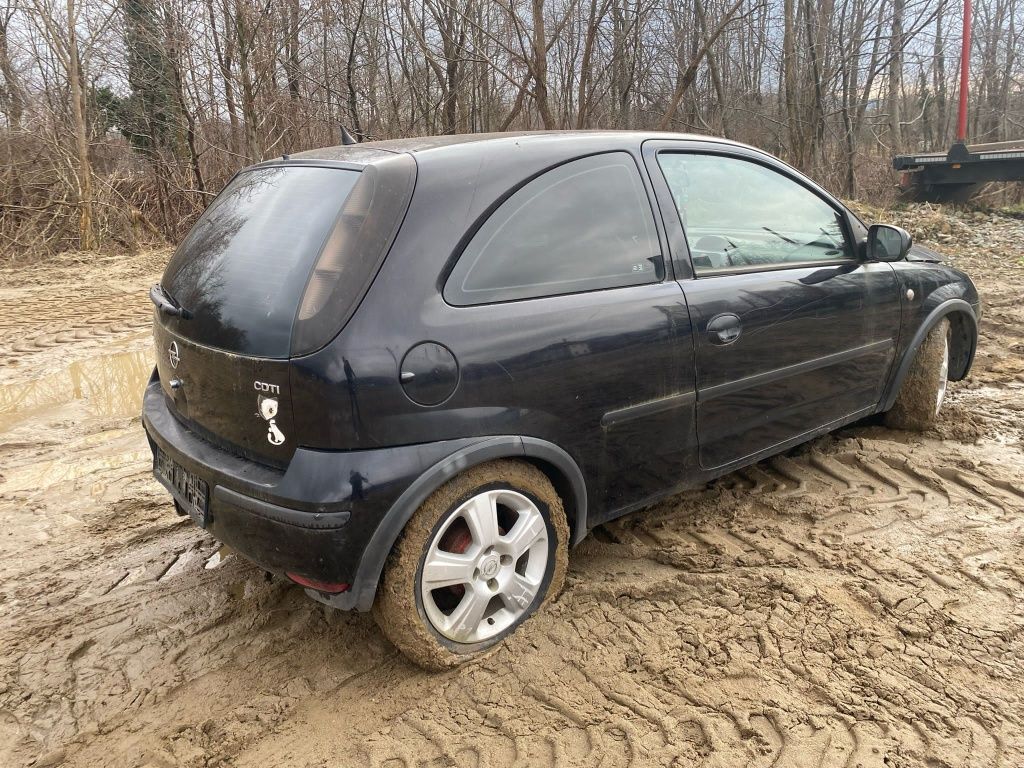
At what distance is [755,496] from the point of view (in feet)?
11.8

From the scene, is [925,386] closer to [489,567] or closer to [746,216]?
[746,216]

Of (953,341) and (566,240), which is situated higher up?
(566,240)

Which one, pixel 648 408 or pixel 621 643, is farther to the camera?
pixel 648 408

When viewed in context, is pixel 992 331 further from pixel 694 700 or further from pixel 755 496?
pixel 694 700

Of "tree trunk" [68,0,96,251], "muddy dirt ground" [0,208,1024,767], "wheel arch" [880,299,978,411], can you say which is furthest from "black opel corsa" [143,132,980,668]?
"tree trunk" [68,0,96,251]

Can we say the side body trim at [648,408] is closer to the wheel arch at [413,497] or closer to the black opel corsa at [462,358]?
the black opel corsa at [462,358]

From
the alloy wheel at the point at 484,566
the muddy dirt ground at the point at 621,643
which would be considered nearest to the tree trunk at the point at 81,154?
the muddy dirt ground at the point at 621,643

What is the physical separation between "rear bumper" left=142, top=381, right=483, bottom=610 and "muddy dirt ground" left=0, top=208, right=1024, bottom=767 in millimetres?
456

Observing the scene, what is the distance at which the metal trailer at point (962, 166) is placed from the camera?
41.5 feet

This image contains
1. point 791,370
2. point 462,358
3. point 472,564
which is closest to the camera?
point 462,358

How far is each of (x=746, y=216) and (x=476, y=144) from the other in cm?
135

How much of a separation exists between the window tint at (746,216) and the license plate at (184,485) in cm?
197

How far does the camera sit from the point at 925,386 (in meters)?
4.14

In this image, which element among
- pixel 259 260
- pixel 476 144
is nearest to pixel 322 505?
pixel 259 260
